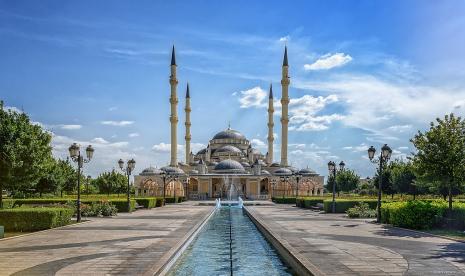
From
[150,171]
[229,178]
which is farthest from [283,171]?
[150,171]

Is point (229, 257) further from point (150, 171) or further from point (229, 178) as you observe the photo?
point (150, 171)

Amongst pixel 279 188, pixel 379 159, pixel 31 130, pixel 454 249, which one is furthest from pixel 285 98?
pixel 454 249

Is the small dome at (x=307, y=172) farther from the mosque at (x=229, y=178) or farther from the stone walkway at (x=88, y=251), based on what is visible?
the stone walkway at (x=88, y=251)

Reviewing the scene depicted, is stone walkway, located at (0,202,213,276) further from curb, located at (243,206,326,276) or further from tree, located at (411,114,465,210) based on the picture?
tree, located at (411,114,465,210)

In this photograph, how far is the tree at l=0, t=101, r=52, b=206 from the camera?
21.5m

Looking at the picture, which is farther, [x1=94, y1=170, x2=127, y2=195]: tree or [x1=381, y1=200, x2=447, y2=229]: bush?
[x1=94, y1=170, x2=127, y2=195]: tree

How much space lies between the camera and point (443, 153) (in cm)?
2120

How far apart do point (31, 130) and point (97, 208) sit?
646 cm

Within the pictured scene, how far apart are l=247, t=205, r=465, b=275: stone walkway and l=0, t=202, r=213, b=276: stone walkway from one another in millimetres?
4009

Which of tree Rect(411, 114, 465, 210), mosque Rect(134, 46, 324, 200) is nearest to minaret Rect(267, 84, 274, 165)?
mosque Rect(134, 46, 324, 200)

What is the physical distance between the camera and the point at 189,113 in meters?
99.3

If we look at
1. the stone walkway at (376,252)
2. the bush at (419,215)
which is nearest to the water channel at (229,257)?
the stone walkway at (376,252)

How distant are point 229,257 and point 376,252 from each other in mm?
4152

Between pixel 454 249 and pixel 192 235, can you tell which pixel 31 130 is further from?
pixel 454 249
